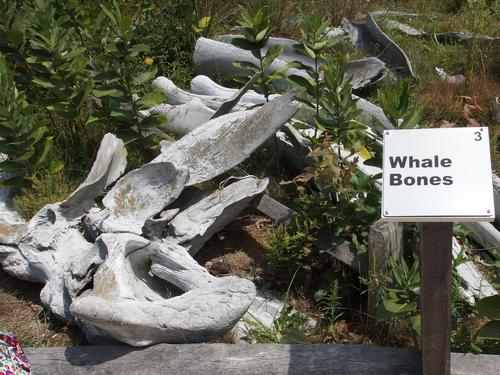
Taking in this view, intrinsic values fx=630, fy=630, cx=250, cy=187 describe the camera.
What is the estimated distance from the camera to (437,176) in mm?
2172

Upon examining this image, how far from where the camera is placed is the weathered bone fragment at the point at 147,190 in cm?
329

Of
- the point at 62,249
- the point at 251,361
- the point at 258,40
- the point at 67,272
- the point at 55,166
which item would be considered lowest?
the point at 251,361

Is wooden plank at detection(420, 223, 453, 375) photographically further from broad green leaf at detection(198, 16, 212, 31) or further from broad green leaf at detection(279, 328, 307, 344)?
broad green leaf at detection(198, 16, 212, 31)

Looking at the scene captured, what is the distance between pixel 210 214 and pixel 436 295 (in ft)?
4.71

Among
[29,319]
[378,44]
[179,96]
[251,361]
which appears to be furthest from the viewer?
[378,44]

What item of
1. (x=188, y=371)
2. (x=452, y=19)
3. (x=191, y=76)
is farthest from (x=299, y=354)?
(x=452, y=19)

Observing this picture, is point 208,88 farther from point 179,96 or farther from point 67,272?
point 67,272

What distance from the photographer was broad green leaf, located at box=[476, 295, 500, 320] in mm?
2496

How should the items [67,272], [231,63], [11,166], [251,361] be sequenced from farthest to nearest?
[231,63] → [11,166] → [67,272] → [251,361]

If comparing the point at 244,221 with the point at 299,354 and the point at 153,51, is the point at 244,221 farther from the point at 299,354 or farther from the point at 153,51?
the point at 153,51

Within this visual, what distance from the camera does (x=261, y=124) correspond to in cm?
357

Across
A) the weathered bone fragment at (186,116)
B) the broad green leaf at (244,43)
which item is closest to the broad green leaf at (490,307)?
the broad green leaf at (244,43)

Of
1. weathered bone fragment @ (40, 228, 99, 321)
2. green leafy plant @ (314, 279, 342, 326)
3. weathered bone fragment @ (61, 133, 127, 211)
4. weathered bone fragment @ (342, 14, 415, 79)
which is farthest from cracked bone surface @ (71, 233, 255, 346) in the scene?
weathered bone fragment @ (342, 14, 415, 79)

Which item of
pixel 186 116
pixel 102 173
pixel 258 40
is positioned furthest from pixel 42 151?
pixel 258 40
